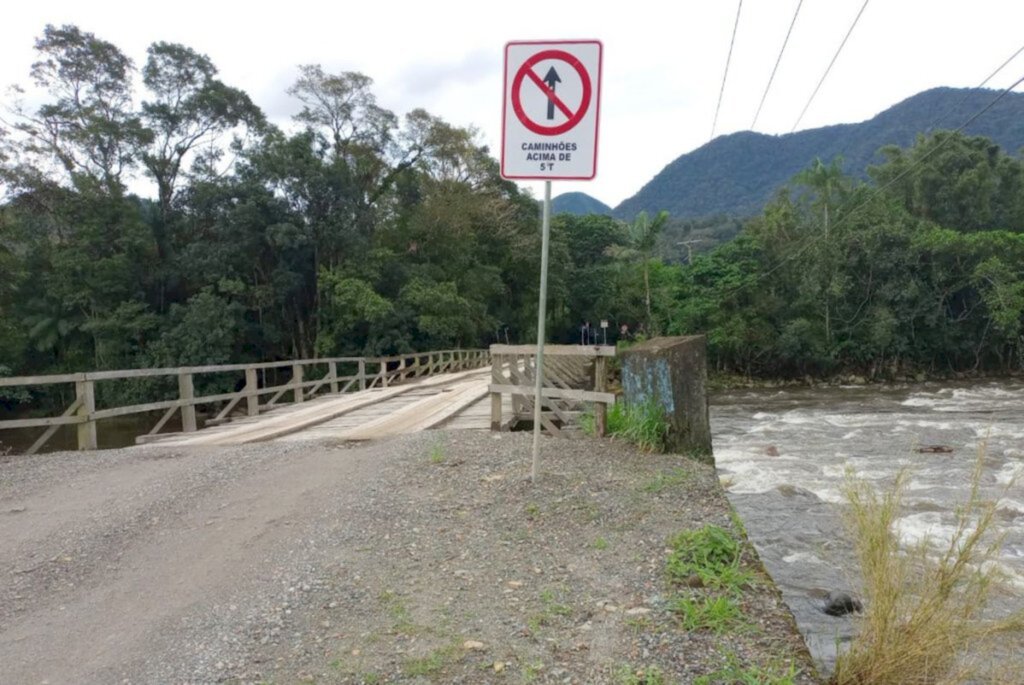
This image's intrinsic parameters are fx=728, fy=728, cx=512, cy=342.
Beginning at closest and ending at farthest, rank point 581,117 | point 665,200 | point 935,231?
1. point 581,117
2. point 935,231
3. point 665,200

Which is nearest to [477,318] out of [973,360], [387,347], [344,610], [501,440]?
[387,347]

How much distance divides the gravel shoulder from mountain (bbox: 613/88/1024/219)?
12666cm

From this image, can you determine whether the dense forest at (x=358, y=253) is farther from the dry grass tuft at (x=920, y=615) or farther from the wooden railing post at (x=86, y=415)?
the dry grass tuft at (x=920, y=615)

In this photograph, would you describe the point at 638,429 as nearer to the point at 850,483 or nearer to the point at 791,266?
the point at 850,483

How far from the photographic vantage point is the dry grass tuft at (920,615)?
2.56 metres

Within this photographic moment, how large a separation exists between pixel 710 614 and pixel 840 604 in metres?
2.16

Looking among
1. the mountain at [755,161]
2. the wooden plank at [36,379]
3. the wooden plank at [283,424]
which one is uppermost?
the mountain at [755,161]

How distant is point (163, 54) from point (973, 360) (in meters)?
42.4

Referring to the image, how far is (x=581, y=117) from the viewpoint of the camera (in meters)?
4.69

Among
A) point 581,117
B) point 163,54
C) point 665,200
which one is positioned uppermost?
point 665,200

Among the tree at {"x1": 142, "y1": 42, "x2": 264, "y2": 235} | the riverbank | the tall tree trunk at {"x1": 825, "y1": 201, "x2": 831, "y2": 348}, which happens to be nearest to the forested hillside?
the tall tree trunk at {"x1": 825, "y1": 201, "x2": 831, "y2": 348}

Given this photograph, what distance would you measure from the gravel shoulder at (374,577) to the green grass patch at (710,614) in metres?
0.04

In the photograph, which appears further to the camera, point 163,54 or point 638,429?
point 163,54

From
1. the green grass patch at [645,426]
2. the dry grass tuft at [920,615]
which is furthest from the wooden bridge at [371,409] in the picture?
the dry grass tuft at [920,615]
